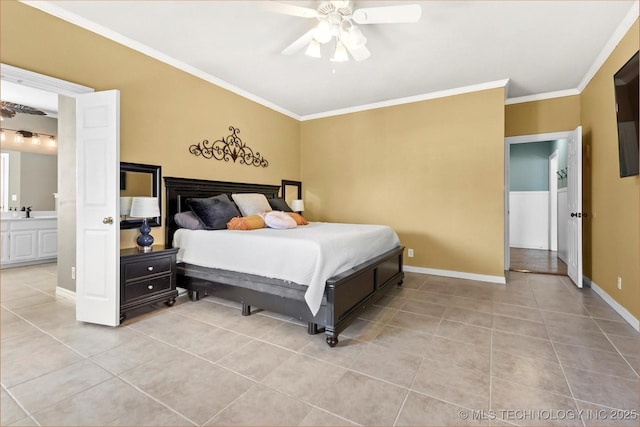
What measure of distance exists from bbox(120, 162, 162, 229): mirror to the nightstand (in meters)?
0.34

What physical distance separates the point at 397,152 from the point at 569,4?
8.70 feet

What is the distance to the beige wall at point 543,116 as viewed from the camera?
4312mm

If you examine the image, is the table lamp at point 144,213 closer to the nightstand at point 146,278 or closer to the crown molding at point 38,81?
the nightstand at point 146,278

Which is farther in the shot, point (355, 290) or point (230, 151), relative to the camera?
point (230, 151)

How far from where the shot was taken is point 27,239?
199 inches

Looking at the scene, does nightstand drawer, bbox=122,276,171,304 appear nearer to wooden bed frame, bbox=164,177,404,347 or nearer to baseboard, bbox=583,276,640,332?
wooden bed frame, bbox=164,177,404,347

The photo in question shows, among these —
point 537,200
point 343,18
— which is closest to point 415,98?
point 343,18

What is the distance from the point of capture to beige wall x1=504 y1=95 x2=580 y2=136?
431cm

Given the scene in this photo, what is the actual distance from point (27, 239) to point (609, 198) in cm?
855

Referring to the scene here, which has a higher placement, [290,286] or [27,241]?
[27,241]

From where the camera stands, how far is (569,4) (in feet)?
8.11

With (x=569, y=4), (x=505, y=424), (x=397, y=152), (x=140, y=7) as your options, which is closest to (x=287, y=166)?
(x=397, y=152)

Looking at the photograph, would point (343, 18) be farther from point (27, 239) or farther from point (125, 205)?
point (27, 239)

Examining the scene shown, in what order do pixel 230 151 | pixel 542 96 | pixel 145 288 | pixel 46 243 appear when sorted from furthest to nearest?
pixel 46 243 < pixel 542 96 < pixel 230 151 < pixel 145 288
